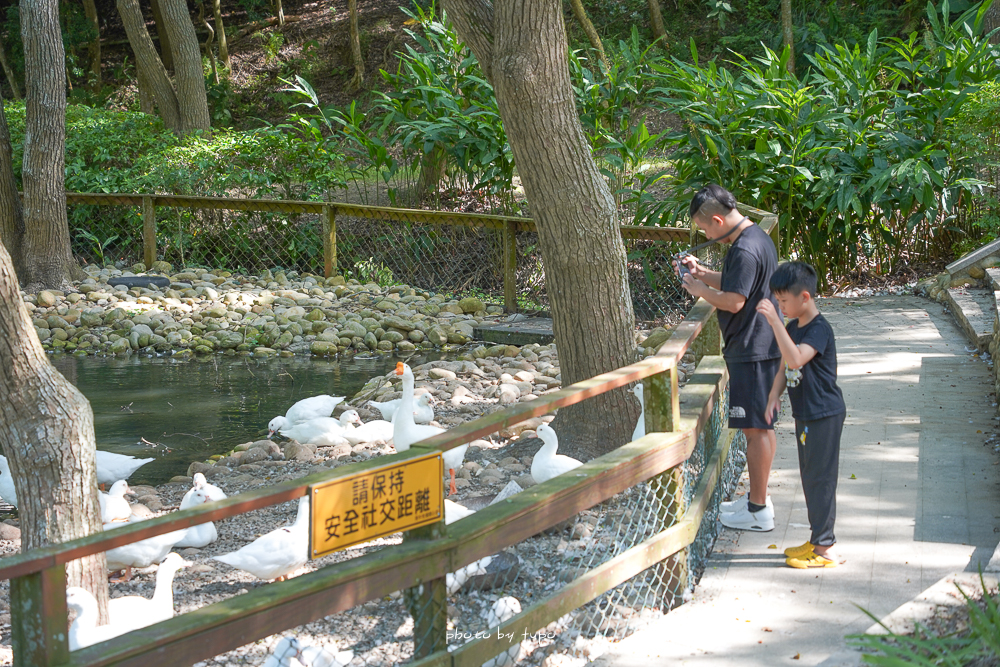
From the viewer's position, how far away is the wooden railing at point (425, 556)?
5.86 feet

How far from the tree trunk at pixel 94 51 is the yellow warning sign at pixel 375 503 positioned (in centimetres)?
2188

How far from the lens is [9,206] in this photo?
11.3 meters

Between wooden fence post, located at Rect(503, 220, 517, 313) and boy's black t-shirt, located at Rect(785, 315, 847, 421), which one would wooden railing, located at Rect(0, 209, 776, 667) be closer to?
boy's black t-shirt, located at Rect(785, 315, 847, 421)

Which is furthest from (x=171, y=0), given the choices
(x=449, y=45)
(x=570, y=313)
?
(x=570, y=313)

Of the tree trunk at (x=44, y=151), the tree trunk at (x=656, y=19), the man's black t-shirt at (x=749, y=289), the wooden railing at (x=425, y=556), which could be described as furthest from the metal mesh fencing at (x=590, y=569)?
the tree trunk at (x=656, y=19)

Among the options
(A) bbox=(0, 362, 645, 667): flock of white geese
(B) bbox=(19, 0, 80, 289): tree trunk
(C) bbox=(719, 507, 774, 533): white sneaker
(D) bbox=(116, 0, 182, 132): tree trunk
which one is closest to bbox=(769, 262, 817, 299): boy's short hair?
(C) bbox=(719, 507, 774, 533): white sneaker

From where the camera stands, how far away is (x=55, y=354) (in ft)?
31.7

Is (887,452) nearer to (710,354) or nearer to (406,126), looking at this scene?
(710,354)

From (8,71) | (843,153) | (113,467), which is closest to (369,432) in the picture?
(113,467)

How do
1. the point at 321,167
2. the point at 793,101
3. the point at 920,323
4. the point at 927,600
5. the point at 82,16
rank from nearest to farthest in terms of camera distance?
the point at 927,600
the point at 920,323
the point at 793,101
the point at 321,167
the point at 82,16

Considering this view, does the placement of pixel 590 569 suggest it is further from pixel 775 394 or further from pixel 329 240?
pixel 329 240

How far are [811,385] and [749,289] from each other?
53 centimetres

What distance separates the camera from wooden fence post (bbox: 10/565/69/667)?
176cm

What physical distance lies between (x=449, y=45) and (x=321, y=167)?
2.64 m
